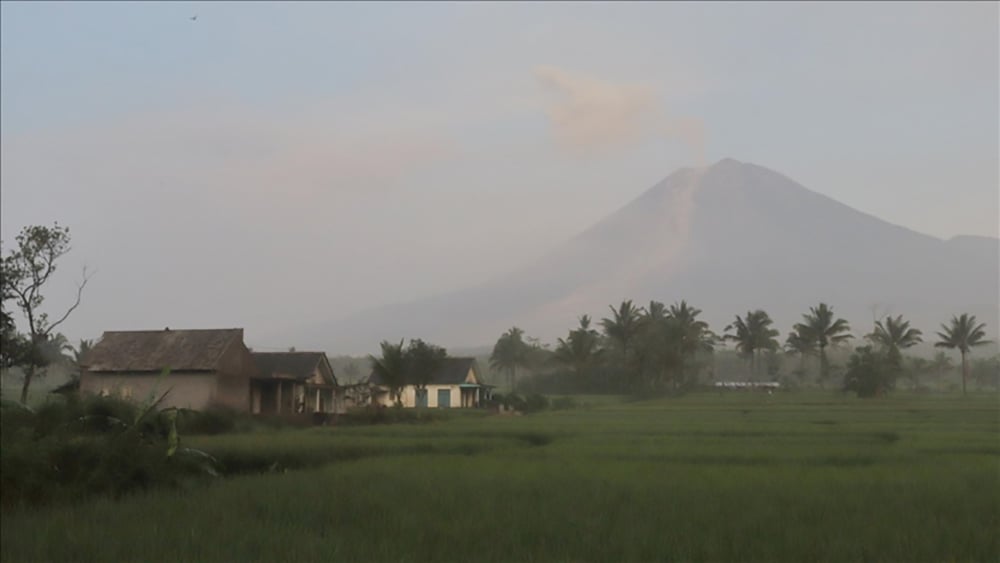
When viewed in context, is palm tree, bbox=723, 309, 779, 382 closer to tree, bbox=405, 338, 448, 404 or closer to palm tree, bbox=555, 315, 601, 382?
palm tree, bbox=555, 315, 601, 382

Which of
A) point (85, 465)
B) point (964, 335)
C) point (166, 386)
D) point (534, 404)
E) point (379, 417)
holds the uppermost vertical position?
point (964, 335)

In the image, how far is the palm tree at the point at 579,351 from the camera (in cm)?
6969

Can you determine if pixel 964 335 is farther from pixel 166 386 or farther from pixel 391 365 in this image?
pixel 166 386

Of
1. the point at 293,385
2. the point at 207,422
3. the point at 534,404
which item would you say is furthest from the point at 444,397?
the point at 207,422

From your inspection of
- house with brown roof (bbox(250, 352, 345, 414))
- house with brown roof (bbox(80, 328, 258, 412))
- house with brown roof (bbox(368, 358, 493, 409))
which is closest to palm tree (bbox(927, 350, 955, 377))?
house with brown roof (bbox(368, 358, 493, 409))

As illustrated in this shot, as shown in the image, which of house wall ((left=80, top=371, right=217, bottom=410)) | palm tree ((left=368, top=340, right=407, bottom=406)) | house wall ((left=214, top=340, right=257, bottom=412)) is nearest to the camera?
house wall ((left=80, top=371, right=217, bottom=410))

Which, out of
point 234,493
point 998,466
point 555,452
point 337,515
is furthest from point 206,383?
point 998,466

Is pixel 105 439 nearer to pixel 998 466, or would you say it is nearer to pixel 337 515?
pixel 337 515

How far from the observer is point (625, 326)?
69.8 meters

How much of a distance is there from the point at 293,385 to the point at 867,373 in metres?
33.6

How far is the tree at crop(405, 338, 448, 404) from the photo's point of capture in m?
43.8

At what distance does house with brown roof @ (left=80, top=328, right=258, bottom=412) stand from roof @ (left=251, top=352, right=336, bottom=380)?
4694mm

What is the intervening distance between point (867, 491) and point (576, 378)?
62.4 metres

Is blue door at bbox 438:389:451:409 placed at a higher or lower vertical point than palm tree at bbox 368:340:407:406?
lower
